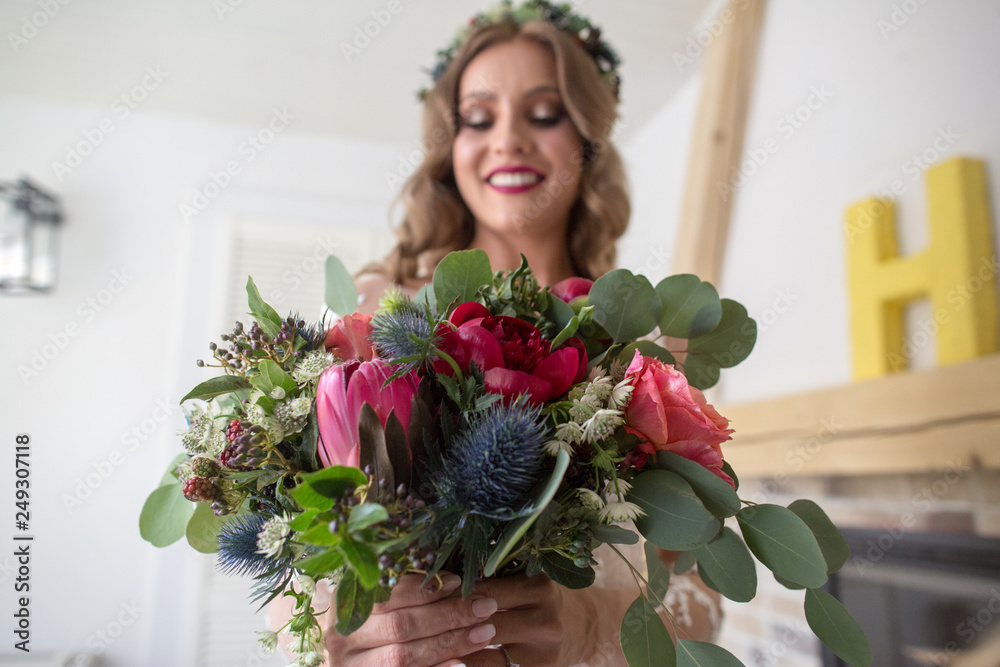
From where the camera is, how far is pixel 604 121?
1.07 metres

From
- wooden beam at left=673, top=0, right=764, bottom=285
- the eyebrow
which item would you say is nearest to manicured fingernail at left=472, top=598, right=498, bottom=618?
the eyebrow

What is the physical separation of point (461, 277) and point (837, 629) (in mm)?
396

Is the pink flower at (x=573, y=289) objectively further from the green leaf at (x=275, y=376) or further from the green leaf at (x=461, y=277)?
the green leaf at (x=275, y=376)

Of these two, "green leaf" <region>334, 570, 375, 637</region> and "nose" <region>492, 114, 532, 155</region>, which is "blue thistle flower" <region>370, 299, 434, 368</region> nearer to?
"green leaf" <region>334, 570, 375, 637</region>

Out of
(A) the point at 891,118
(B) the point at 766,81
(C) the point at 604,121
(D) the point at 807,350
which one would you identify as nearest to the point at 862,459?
(D) the point at 807,350

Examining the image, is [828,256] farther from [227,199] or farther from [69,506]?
[69,506]

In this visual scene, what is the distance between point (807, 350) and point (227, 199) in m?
2.44

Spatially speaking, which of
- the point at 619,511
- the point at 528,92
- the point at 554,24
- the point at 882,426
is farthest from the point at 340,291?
the point at 882,426

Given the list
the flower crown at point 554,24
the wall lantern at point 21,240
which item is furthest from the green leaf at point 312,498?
the wall lantern at point 21,240

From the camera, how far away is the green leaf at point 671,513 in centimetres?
39

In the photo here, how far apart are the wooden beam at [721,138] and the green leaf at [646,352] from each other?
1.59 m

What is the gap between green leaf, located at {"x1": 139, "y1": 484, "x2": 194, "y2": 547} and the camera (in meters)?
0.53

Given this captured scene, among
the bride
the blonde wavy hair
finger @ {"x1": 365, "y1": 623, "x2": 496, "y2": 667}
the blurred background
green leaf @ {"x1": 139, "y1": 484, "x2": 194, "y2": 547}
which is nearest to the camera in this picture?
finger @ {"x1": 365, "y1": 623, "x2": 496, "y2": 667}

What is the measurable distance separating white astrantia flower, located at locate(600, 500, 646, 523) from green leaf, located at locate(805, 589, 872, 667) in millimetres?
197
